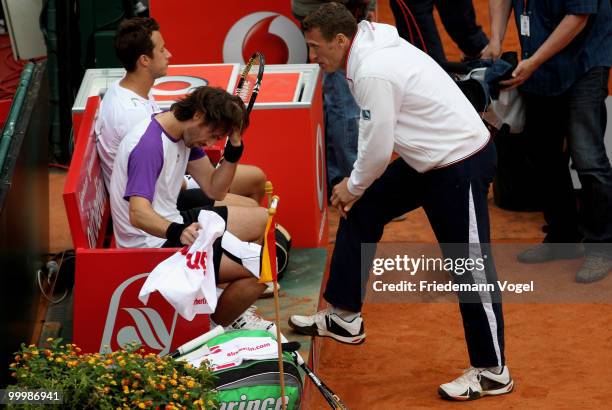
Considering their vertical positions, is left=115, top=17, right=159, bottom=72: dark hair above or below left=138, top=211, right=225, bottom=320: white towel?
above

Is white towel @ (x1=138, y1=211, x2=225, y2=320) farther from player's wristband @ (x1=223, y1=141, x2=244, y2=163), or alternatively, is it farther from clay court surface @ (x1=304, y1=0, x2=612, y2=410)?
clay court surface @ (x1=304, y1=0, x2=612, y2=410)

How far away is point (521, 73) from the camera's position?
699 centimetres

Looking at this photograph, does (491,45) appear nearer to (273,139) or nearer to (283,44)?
(273,139)

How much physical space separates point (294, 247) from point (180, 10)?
2.72 m

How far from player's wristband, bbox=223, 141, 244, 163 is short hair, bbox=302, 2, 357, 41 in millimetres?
687

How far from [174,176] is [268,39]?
3.39m

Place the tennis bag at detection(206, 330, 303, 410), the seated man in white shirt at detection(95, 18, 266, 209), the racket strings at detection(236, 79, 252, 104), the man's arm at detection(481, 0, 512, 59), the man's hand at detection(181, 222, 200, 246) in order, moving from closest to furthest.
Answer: the tennis bag at detection(206, 330, 303, 410), the man's hand at detection(181, 222, 200, 246), the seated man in white shirt at detection(95, 18, 266, 209), the racket strings at detection(236, 79, 252, 104), the man's arm at detection(481, 0, 512, 59)

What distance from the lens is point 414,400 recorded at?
597 centimetres

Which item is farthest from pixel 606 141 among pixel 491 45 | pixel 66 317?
pixel 66 317

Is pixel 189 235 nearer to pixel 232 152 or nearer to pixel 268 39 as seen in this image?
pixel 232 152

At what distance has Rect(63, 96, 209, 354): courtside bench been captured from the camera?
5.52 meters

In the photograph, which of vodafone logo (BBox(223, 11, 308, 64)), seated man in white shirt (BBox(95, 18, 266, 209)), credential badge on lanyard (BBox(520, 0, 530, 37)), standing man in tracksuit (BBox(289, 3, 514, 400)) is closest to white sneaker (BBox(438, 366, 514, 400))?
standing man in tracksuit (BBox(289, 3, 514, 400))

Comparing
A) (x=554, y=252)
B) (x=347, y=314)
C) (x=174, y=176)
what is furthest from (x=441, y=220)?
(x=554, y=252)

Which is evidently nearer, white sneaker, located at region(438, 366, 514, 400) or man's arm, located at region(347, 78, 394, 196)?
man's arm, located at region(347, 78, 394, 196)
